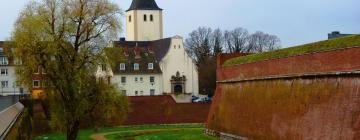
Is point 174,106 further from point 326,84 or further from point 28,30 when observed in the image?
point 326,84

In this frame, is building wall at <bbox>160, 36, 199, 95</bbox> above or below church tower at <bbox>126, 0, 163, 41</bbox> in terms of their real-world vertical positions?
below

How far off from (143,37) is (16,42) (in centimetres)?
4653

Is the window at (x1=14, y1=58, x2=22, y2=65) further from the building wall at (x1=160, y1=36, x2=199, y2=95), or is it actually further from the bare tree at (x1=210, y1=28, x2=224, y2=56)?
the bare tree at (x1=210, y1=28, x2=224, y2=56)

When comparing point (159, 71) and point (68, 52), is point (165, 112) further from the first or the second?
point (68, 52)

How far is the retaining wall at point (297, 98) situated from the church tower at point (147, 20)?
41644mm

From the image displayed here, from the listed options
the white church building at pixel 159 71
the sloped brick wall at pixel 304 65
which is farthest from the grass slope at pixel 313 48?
the white church building at pixel 159 71

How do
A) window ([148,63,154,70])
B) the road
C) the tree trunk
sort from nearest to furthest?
the road < the tree trunk < window ([148,63,154,70])

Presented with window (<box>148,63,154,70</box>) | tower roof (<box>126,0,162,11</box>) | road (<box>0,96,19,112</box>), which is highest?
tower roof (<box>126,0,162,11</box>)

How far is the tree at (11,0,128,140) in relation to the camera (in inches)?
1107

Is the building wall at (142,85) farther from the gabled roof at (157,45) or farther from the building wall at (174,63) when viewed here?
the gabled roof at (157,45)

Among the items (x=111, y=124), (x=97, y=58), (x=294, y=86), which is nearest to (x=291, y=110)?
(x=294, y=86)

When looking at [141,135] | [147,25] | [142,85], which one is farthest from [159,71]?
[141,135]

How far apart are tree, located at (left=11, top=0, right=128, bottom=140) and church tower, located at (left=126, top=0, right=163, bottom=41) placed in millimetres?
44055

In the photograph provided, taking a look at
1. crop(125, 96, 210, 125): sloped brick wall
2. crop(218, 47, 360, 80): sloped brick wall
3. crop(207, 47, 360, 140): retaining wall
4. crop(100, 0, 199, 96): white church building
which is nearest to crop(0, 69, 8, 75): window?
crop(100, 0, 199, 96): white church building
